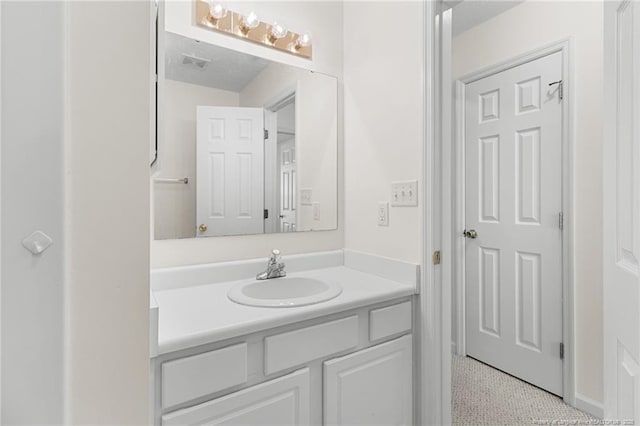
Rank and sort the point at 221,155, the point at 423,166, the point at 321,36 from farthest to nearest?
1. the point at 321,36
2. the point at 221,155
3. the point at 423,166

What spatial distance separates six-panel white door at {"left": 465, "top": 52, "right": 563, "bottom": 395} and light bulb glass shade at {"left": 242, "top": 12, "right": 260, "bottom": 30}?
5.30 feet

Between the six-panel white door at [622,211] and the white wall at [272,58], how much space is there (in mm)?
1232

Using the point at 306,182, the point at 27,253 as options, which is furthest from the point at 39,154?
the point at 306,182

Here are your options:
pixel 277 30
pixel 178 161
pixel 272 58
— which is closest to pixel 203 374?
pixel 178 161

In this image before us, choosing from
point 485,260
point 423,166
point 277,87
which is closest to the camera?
point 423,166

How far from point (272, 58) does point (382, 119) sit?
65 centimetres

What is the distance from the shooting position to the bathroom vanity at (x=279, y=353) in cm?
96

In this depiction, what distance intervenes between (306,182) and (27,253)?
1411mm

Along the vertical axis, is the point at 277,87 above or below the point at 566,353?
above

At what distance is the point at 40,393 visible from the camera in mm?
470

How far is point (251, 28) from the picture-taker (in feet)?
5.37

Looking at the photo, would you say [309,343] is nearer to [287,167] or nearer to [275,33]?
[287,167]

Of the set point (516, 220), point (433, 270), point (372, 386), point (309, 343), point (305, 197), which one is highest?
point (305, 197)

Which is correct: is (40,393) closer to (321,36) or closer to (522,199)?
(321,36)
